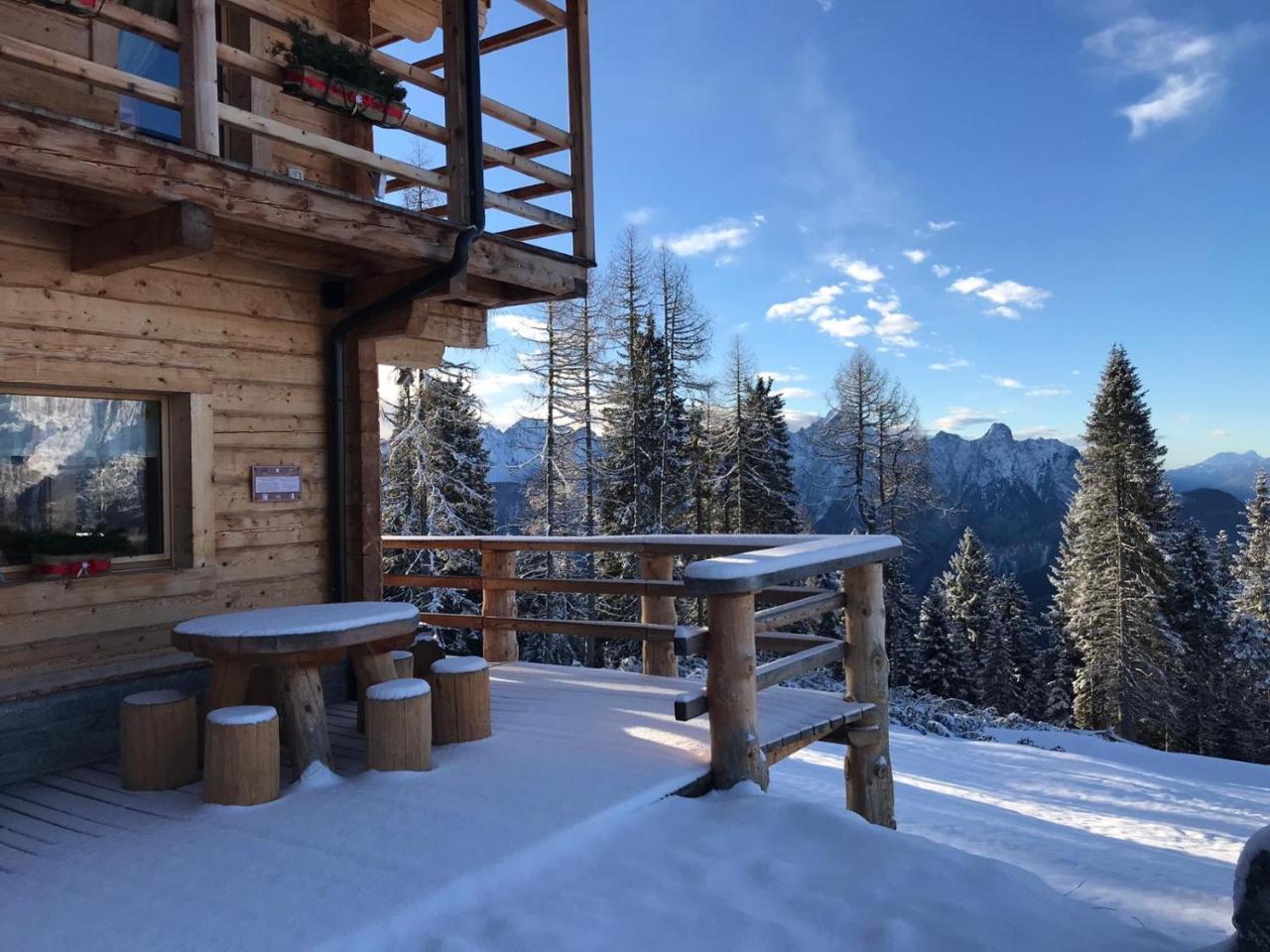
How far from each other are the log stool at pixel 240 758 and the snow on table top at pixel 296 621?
37 cm

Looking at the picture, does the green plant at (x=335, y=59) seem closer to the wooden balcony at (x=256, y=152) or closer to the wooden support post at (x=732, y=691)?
the wooden balcony at (x=256, y=152)

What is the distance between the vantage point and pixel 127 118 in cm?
523

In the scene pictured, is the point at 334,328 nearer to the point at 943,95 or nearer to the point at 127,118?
the point at 127,118

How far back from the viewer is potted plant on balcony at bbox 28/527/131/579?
454cm

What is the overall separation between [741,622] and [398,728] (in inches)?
65.7

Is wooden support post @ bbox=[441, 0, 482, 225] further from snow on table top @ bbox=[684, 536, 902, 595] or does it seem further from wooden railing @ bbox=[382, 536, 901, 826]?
snow on table top @ bbox=[684, 536, 902, 595]

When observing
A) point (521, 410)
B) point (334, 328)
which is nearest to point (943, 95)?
point (521, 410)

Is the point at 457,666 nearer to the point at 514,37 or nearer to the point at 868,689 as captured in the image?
the point at 868,689

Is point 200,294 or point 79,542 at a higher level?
point 200,294

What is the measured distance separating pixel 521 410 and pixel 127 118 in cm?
1746

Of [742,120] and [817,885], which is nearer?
[817,885]

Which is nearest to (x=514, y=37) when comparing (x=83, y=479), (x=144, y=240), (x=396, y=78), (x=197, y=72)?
(x=396, y=78)

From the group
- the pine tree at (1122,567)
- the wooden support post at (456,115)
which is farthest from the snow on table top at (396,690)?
the pine tree at (1122,567)

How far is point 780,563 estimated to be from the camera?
160 inches
